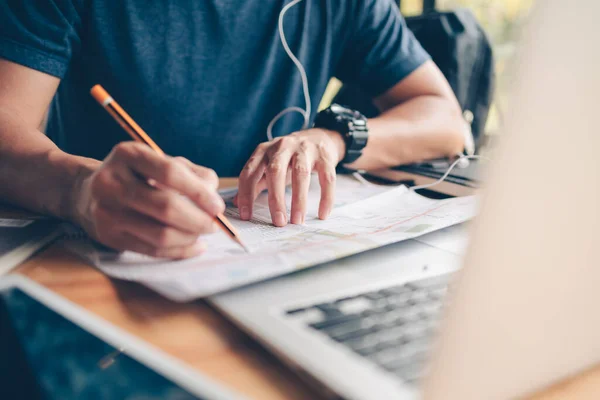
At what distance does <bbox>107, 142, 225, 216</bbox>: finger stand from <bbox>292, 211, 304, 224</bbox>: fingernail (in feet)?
0.53

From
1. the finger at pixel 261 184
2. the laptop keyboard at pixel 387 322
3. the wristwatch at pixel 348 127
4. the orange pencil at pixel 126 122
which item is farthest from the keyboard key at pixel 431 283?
the wristwatch at pixel 348 127

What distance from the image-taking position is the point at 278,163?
0.57m

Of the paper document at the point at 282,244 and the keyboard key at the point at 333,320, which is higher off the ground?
the keyboard key at the point at 333,320

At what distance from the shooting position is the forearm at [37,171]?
18.5 inches

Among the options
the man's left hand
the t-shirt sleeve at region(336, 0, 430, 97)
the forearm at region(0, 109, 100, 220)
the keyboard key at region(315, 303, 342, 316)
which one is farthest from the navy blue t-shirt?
the keyboard key at region(315, 303, 342, 316)

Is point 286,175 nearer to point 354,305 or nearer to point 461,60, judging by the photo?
point 354,305

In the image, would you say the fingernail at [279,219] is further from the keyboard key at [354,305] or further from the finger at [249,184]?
the keyboard key at [354,305]

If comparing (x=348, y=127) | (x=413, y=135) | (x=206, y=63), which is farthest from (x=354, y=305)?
(x=206, y=63)

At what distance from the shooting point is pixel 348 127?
2.65ft

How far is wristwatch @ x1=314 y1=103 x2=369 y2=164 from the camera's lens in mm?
795

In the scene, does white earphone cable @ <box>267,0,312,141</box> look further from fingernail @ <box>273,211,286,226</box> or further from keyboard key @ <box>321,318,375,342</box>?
keyboard key @ <box>321,318,375,342</box>

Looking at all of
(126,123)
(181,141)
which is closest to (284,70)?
(181,141)

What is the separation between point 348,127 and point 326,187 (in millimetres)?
278

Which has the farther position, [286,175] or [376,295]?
[286,175]
